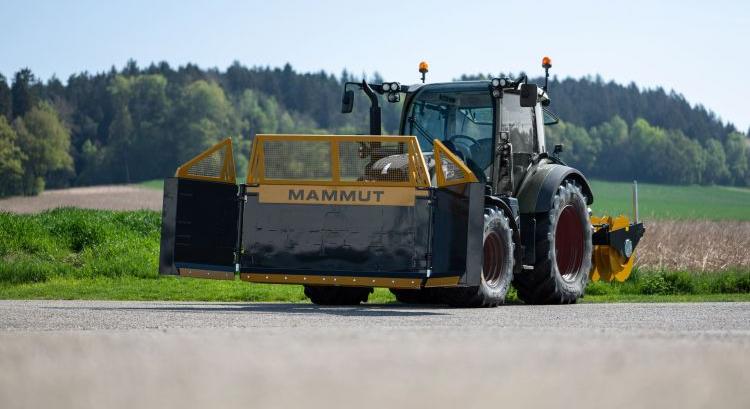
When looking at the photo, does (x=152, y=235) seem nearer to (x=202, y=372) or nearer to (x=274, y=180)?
(x=274, y=180)

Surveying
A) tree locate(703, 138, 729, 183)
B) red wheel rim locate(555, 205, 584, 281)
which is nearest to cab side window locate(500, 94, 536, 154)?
red wheel rim locate(555, 205, 584, 281)

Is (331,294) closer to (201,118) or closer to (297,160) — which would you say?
(297,160)

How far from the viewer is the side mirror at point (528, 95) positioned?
15250 millimetres

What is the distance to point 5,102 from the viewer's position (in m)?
114

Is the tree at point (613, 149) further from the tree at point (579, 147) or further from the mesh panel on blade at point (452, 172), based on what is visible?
the mesh panel on blade at point (452, 172)

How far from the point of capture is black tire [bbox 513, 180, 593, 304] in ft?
51.1

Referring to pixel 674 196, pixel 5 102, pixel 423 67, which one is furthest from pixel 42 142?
pixel 423 67

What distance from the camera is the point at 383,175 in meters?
14.3

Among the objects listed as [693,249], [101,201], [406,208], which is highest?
[406,208]

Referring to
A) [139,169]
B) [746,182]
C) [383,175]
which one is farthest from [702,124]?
[383,175]

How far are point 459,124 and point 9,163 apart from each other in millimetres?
88602

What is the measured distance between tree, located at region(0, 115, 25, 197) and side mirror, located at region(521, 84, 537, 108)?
89.0 metres

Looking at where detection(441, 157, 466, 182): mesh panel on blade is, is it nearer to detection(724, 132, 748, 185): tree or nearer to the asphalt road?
the asphalt road

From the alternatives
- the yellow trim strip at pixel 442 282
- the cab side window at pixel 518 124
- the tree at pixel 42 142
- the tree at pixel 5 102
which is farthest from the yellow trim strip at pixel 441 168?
the tree at pixel 5 102
